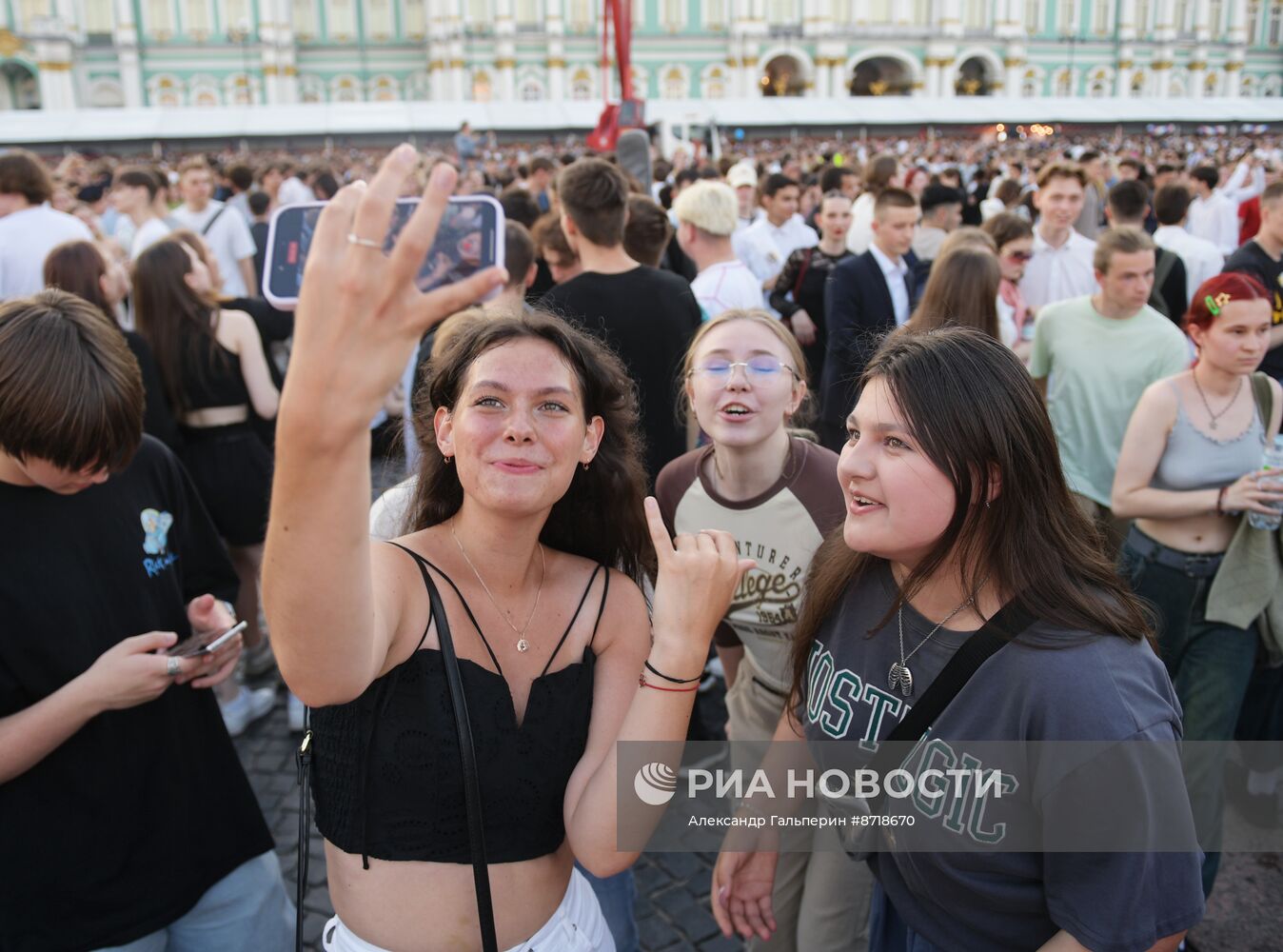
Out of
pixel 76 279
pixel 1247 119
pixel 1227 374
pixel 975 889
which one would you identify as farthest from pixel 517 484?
pixel 1247 119

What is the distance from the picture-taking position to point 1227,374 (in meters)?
2.79

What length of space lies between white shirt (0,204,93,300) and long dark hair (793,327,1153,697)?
15.3ft

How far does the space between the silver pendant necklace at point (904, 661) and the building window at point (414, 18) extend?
61.9m

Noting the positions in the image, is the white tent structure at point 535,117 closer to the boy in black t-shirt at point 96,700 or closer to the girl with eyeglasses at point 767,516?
the girl with eyeglasses at point 767,516

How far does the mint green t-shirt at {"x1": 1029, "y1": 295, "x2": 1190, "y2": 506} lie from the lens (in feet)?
11.7

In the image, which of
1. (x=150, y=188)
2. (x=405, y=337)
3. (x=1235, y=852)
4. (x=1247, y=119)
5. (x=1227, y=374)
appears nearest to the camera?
(x=405, y=337)

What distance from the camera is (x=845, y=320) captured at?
4219 millimetres

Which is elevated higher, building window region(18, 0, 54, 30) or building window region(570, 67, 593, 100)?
building window region(18, 0, 54, 30)

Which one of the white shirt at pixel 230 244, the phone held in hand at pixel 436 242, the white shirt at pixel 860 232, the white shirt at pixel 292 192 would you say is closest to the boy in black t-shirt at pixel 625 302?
the phone held in hand at pixel 436 242

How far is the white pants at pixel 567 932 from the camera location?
4.97 feet

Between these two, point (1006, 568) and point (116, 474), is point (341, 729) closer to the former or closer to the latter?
point (116, 474)

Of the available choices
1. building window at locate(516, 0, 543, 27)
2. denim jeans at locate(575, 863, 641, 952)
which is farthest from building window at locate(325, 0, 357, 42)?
denim jeans at locate(575, 863, 641, 952)

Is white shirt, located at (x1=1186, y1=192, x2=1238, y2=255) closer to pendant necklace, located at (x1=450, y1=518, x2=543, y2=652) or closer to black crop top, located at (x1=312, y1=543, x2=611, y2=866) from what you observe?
pendant necklace, located at (x1=450, y1=518, x2=543, y2=652)

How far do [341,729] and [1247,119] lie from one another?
41.9m
